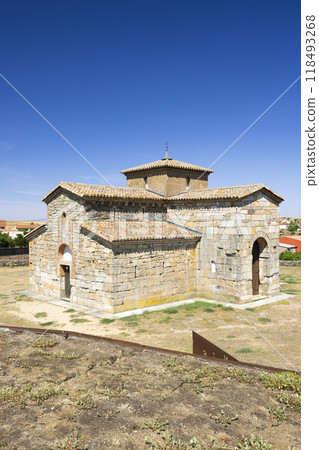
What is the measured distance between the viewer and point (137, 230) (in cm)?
1434

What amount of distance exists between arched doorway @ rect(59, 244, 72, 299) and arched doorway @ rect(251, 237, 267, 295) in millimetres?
8952

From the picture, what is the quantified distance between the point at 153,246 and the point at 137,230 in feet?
3.49

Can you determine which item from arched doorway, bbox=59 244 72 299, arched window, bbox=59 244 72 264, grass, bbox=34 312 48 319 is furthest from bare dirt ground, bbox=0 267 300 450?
arched doorway, bbox=59 244 72 299

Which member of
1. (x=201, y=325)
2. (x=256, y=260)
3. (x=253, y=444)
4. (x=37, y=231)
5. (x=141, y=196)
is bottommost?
(x=201, y=325)

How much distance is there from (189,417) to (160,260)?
10.7 m

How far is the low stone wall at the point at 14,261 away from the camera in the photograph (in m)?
27.0

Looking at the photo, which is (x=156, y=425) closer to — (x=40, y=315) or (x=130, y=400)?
(x=130, y=400)

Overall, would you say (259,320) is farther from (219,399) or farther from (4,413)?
(4,413)

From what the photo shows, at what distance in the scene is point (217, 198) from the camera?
1474 cm

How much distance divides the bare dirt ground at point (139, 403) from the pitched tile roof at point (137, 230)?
7405 millimetres

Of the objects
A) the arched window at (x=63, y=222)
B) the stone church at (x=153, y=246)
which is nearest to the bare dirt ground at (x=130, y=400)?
the stone church at (x=153, y=246)

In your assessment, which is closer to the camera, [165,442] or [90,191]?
[165,442]

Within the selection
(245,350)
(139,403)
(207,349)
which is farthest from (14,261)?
(139,403)

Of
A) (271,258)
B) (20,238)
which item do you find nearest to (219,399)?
(271,258)
